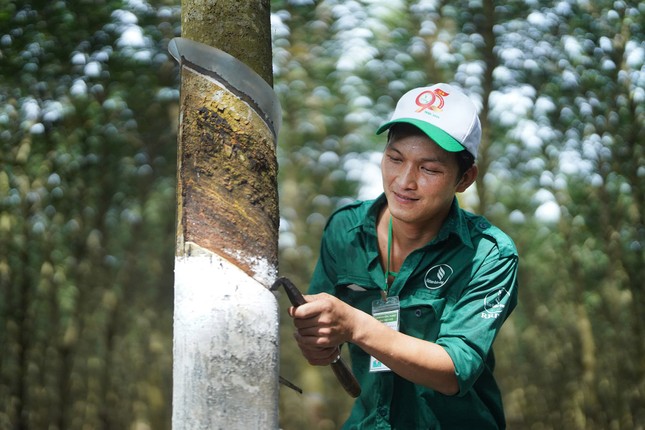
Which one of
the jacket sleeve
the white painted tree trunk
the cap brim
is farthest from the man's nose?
the white painted tree trunk

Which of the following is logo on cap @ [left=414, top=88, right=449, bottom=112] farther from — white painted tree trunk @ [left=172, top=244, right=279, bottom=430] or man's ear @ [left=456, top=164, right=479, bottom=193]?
white painted tree trunk @ [left=172, top=244, right=279, bottom=430]

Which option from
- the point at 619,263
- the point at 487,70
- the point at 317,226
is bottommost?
the point at 317,226

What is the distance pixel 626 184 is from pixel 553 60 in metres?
2.07

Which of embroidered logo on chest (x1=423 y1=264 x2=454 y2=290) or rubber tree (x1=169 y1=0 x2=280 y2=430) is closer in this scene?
rubber tree (x1=169 y1=0 x2=280 y2=430)

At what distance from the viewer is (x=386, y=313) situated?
2.33 m

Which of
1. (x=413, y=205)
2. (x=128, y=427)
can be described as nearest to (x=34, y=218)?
(x=128, y=427)

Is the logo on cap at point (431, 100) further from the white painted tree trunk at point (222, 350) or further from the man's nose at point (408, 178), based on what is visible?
the white painted tree trunk at point (222, 350)

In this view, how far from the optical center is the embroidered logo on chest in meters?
2.34

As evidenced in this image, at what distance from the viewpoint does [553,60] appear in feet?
35.8

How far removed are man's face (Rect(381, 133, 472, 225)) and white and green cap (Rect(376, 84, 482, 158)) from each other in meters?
0.05

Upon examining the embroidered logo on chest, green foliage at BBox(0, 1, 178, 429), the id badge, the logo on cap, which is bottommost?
green foliage at BBox(0, 1, 178, 429)

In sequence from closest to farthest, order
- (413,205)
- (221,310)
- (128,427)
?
(221,310) → (413,205) → (128,427)

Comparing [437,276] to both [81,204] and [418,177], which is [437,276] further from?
[81,204]

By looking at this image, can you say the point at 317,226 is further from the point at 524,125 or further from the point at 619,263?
the point at 619,263
